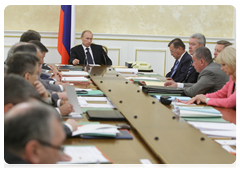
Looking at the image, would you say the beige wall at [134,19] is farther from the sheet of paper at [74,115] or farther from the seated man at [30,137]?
the seated man at [30,137]

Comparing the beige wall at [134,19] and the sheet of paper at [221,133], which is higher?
the beige wall at [134,19]

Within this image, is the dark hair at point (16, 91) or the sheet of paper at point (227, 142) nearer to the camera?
the dark hair at point (16, 91)

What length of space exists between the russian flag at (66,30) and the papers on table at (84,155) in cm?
493

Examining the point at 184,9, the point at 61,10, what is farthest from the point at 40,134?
the point at 184,9

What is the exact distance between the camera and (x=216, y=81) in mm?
3355

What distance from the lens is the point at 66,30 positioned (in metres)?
6.47

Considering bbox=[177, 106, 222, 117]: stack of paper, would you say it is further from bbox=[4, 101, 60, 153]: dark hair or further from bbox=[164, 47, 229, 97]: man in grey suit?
bbox=[4, 101, 60, 153]: dark hair

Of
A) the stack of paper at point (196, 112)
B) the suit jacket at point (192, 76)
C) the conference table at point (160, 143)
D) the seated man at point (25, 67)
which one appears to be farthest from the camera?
the suit jacket at point (192, 76)

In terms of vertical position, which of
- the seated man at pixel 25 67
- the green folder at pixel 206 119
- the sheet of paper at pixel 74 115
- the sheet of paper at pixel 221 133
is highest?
the seated man at pixel 25 67

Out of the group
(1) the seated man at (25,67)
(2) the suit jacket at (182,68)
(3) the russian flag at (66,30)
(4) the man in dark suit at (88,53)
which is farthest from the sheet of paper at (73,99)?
(3) the russian flag at (66,30)

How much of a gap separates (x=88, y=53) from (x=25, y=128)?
5056mm

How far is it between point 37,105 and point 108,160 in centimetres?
64

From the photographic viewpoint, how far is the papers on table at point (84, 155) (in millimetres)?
1393
